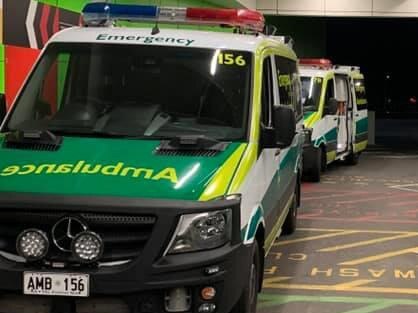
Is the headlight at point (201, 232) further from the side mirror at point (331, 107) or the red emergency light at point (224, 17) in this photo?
the side mirror at point (331, 107)

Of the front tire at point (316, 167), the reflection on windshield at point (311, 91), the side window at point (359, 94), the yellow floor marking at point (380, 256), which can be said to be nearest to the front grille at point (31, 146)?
the yellow floor marking at point (380, 256)

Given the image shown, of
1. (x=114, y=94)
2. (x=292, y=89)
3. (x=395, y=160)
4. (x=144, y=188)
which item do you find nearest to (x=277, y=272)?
(x=292, y=89)

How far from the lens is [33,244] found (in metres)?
4.43

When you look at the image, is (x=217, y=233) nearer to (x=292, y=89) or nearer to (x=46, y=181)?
(x=46, y=181)

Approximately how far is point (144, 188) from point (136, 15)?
231cm

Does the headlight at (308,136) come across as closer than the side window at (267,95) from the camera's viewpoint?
No

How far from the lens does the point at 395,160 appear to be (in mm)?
19734

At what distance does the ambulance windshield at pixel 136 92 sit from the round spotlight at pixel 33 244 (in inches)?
40.5

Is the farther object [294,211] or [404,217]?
[404,217]

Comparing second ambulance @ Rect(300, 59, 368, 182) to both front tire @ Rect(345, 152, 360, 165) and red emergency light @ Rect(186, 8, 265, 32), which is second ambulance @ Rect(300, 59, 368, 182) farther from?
red emergency light @ Rect(186, 8, 265, 32)

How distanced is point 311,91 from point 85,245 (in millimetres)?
11213

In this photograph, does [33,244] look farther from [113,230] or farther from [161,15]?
[161,15]

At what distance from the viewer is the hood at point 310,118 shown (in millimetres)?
13955

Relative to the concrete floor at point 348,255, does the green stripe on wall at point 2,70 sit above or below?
above
